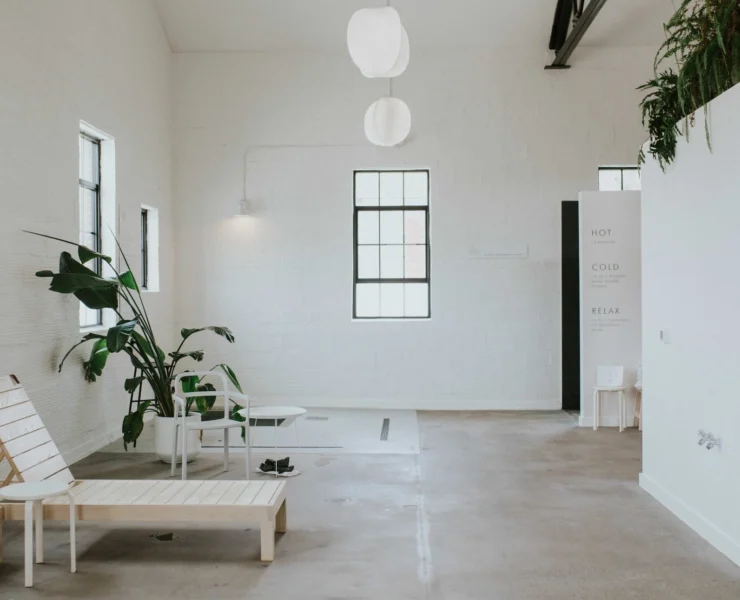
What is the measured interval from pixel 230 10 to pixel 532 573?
7003 millimetres

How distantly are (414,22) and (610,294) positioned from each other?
12.1 feet

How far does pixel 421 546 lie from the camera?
393 cm

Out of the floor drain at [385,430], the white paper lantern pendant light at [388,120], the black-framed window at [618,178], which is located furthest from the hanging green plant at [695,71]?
the black-framed window at [618,178]

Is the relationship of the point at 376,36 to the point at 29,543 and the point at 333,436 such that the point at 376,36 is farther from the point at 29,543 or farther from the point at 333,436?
the point at 333,436

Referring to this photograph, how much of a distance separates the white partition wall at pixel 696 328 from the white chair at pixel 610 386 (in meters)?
2.23

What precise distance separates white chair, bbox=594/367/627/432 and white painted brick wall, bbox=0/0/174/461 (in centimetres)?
456

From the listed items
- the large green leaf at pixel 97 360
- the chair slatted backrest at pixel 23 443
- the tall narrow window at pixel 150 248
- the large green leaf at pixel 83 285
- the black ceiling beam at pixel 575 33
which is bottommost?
the chair slatted backrest at pixel 23 443

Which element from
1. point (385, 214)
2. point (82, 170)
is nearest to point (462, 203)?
point (385, 214)

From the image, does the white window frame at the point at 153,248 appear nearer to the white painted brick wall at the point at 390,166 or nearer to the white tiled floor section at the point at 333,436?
the white painted brick wall at the point at 390,166

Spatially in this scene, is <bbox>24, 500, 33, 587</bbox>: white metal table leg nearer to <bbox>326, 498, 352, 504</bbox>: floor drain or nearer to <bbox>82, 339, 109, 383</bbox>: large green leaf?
<bbox>326, 498, 352, 504</bbox>: floor drain

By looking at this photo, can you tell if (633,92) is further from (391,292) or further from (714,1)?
(714,1)

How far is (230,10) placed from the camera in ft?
27.5

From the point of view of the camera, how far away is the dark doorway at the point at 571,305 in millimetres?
8453

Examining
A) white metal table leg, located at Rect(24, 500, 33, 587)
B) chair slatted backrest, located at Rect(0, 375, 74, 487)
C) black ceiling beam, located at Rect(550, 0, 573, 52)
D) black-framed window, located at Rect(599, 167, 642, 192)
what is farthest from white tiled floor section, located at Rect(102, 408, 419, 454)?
black ceiling beam, located at Rect(550, 0, 573, 52)
